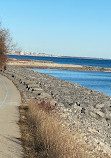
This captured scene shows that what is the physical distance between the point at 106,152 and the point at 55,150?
416cm

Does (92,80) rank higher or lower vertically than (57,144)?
lower

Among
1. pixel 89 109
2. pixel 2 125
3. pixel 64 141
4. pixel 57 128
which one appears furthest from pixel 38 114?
pixel 89 109

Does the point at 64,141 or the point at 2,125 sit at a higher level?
the point at 64,141

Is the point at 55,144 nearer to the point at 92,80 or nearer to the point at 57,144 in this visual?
the point at 57,144

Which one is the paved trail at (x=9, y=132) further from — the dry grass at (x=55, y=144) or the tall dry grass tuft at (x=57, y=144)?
the tall dry grass tuft at (x=57, y=144)

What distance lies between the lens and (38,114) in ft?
43.0

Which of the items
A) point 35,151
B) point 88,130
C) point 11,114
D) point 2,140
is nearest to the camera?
point 35,151

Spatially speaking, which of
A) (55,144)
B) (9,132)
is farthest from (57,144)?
(9,132)

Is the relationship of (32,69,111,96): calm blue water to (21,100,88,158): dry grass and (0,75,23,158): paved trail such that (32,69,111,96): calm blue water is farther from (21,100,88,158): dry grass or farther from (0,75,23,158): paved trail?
(21,100,88,158): dry grass

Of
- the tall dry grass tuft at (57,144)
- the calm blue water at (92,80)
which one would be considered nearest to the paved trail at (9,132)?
the tall dry grass tuft at (57,144)

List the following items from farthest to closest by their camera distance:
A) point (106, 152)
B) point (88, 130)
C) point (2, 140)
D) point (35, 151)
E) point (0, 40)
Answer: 1. point (0, 40)
2. point (88, 130)
3. point (106, 152)
4. point (2, 140)
5. point (35, 151)

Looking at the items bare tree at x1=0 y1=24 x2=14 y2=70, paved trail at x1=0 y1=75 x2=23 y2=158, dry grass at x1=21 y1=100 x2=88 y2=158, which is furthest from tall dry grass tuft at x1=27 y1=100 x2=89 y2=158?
bare tree at x1=0 y1=24 x2=14 y2=70

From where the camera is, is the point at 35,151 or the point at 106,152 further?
the point at 106,152

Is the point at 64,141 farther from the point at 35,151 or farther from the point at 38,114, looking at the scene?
the point at 38,114
